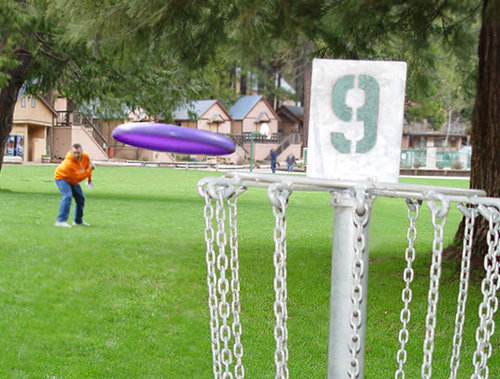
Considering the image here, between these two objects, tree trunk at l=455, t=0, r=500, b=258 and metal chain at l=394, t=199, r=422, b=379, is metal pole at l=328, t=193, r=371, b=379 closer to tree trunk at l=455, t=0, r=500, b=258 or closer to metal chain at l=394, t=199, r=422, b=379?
metal chain at l=394, t=199, r=422, b=379

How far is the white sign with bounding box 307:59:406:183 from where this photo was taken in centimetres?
222

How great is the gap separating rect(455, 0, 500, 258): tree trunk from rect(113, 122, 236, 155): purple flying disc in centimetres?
395

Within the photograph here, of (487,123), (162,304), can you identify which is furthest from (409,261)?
(487,123)

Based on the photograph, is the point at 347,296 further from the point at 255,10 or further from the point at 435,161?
the point at 435,161

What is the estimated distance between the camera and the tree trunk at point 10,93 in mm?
15406

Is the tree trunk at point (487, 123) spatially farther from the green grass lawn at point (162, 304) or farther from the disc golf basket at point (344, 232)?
the disc golf basket at point (344, 232)

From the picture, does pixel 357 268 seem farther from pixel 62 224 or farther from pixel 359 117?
pixel 62 224

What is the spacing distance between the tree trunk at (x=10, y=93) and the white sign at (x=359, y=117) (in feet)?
46.9

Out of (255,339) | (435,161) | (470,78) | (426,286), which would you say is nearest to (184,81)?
(470,78)

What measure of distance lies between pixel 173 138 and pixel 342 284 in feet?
4.01

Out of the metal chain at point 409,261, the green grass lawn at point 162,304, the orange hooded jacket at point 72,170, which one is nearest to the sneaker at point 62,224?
the green grass lawn at point 162,304

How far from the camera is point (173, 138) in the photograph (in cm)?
311

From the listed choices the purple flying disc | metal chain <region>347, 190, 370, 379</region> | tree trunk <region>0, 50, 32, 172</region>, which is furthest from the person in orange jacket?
metal chain <region>347, 190, 370, 379</region>

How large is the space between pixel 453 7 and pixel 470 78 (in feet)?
4.73
